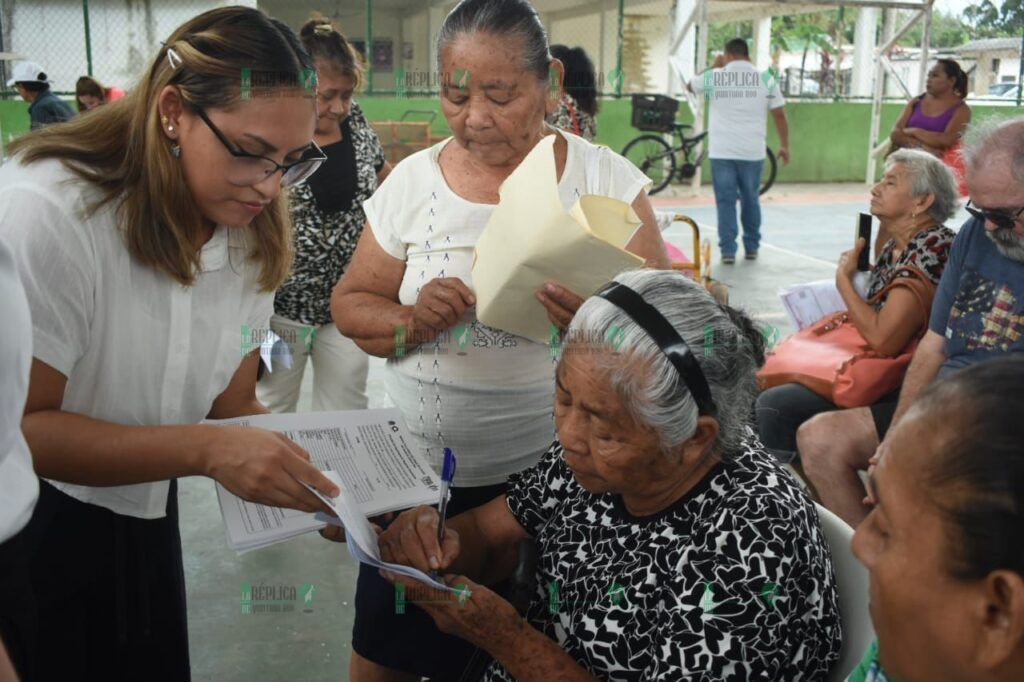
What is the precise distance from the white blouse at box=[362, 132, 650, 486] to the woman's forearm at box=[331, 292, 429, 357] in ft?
0.12

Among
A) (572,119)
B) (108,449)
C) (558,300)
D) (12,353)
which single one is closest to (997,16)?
(572,119)

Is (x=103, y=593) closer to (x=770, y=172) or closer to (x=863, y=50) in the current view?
(x=770, y=172)

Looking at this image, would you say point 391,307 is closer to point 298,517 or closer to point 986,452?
point 298,517

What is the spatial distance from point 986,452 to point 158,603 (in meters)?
1.40

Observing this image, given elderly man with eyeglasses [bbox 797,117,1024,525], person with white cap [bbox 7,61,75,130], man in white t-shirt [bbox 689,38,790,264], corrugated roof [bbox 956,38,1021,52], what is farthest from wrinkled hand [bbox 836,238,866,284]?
corrugated roof [bbox 956,38,1021,52]

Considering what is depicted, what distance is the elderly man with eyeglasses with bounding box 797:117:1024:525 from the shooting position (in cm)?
236

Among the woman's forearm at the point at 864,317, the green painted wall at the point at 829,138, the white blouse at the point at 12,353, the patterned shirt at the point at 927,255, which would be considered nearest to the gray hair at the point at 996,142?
the patterned shirt at the point at 927,255

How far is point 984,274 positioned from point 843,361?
64cm

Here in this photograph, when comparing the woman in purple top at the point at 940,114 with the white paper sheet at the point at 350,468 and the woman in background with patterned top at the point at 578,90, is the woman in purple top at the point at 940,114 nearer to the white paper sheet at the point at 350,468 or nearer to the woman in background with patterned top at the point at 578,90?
the woman in background with patterned top at the point at 578,90

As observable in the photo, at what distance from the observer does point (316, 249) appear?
10.0ft

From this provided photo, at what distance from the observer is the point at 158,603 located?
1.67 meters

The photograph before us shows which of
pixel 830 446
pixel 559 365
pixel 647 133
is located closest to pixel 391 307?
pixel 559 365

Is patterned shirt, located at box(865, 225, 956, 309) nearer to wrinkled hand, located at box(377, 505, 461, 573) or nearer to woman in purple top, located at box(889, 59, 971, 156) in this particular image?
wrinkled hand, located at box(377, 505, 461, 573)

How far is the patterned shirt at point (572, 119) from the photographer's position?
3.96m
